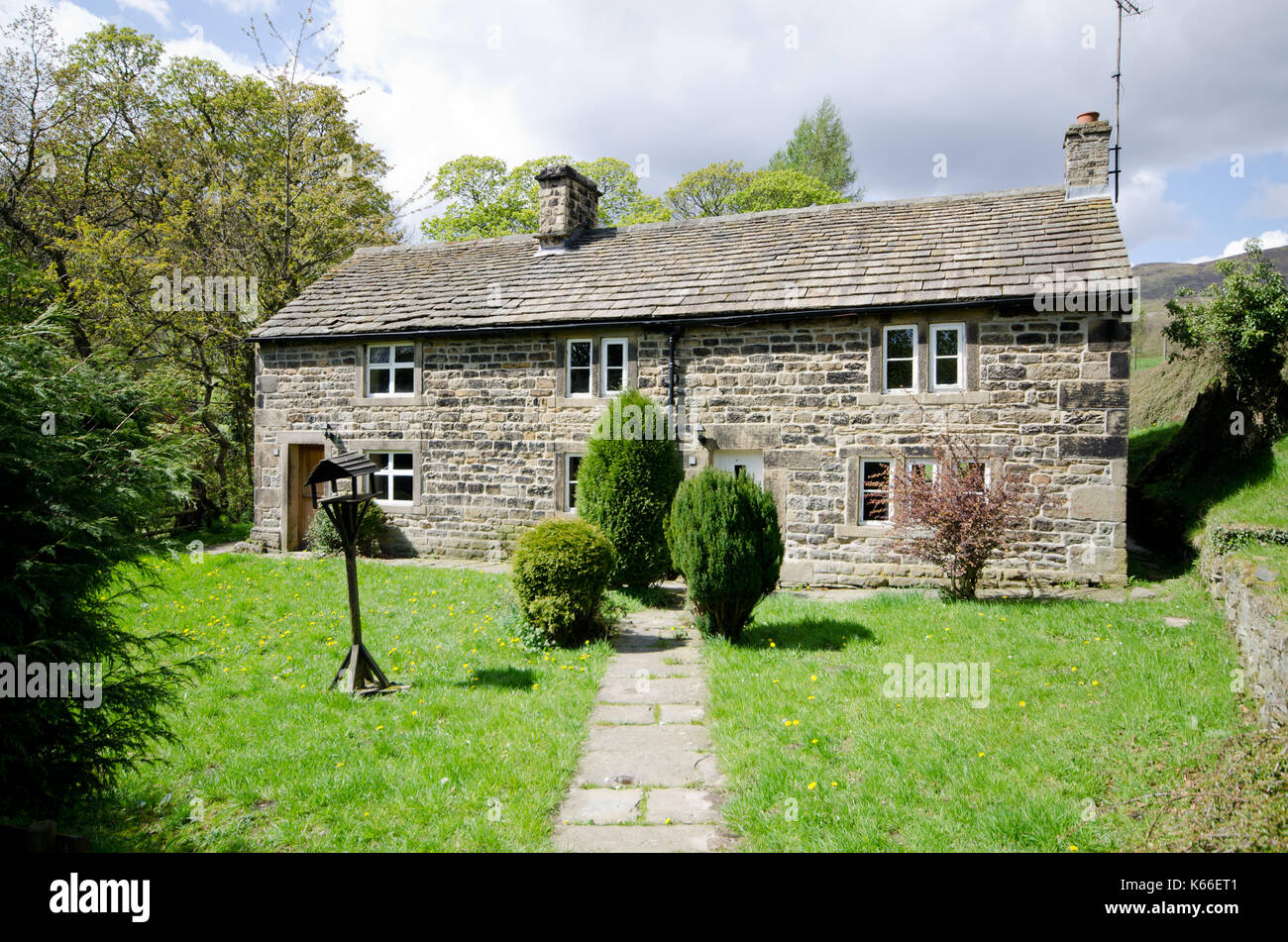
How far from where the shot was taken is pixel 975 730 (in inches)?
215

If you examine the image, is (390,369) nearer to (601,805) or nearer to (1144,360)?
(601,805)

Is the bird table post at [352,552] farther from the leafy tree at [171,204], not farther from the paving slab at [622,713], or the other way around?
the leafy tree at [171,204]

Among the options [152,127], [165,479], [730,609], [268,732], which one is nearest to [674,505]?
[730,609]

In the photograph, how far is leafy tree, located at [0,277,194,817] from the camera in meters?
3.95

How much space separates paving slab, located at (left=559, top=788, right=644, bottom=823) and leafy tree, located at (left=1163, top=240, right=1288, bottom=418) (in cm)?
1363

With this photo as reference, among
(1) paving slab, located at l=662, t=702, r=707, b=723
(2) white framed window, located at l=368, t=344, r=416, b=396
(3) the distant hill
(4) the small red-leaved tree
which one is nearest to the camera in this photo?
(1) paving slab, located at l=662, t=702, r=707, b=723

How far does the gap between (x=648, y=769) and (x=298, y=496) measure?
1296cm

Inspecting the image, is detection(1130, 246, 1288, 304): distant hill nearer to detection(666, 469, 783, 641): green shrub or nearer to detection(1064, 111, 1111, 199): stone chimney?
detection(1064, 111, 1111, 199): stone chimney

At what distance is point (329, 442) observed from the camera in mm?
15258

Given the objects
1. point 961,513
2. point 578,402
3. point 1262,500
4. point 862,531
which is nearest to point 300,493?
point 578,402

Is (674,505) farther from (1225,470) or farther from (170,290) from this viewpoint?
(170,290)

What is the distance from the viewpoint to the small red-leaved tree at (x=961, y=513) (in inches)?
356

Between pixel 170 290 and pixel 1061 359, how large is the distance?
20283mm

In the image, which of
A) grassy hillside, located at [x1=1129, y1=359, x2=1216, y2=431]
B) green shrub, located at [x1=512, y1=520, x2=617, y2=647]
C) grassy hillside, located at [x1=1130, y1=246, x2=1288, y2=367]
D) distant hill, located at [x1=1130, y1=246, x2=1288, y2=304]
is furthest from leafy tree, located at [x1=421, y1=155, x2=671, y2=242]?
distant hill, located at [x1=1130, y1=246, x2=1288, y2=304]
